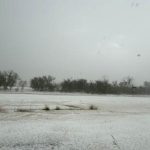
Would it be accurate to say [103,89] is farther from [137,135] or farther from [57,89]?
[137,135]

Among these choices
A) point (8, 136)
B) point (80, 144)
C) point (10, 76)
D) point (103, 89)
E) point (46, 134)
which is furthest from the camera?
point (10, 76)

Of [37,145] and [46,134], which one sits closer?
[37,145]

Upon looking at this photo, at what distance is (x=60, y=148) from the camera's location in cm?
845

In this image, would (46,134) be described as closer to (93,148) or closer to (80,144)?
(80,144)

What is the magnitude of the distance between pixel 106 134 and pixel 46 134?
2.99 m

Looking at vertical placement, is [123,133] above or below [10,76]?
below

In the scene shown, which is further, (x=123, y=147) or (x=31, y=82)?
(x=31, y=82)

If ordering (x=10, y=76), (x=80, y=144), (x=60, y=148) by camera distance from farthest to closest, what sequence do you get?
(x=10, y=76) < (x=80, y=144) < (x=60, y=148)

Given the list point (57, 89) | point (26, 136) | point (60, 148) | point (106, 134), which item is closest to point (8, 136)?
point (26, 136)

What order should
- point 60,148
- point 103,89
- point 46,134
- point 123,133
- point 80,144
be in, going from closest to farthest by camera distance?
point 60,148
point 80,144
point 46,134
point 123,133
point 103,89

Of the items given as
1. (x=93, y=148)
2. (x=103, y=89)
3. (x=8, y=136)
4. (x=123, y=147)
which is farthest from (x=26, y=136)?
(x=103, y=89)

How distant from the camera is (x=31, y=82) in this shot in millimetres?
114688

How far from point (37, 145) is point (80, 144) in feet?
5.69

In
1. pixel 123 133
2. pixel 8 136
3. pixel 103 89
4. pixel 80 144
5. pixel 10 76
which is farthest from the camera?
pixel 10 76
